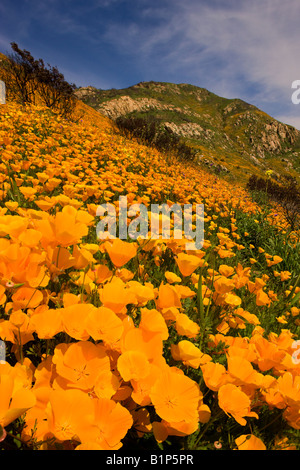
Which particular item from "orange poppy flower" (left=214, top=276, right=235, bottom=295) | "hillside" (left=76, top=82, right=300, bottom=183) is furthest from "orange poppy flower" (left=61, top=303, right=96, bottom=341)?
"hillside" (left=76, top=82, right=300, bottom=183)

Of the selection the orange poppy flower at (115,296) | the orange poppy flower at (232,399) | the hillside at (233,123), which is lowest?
the orange poppy flower at (232,399)

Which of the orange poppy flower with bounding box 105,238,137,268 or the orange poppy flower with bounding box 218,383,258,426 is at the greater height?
the orange poppy flower with bounding box 105,238,137,268

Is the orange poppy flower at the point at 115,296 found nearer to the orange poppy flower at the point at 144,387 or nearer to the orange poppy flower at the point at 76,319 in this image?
the orange poppy flower at the point at 76,319

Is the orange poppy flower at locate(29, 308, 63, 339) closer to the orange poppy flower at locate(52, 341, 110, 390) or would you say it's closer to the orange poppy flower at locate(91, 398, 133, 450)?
the orange poppy flower at locate(52, 341, 110, 390)

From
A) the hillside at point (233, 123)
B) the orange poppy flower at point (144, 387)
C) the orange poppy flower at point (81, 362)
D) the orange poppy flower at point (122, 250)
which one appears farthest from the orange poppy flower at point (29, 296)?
the hillside at point (233, 123)

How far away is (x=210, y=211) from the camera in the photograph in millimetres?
6547

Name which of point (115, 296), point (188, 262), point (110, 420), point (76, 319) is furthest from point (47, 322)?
point (188, 262)

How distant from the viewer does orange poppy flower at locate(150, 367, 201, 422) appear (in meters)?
0.75

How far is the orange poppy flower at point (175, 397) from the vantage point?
2.46 feet

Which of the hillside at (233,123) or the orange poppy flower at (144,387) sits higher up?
the hillside at (233,123)

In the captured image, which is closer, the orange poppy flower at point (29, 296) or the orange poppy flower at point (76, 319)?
the orange poppy flower at point (76, 319)

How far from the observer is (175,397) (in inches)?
32.4
